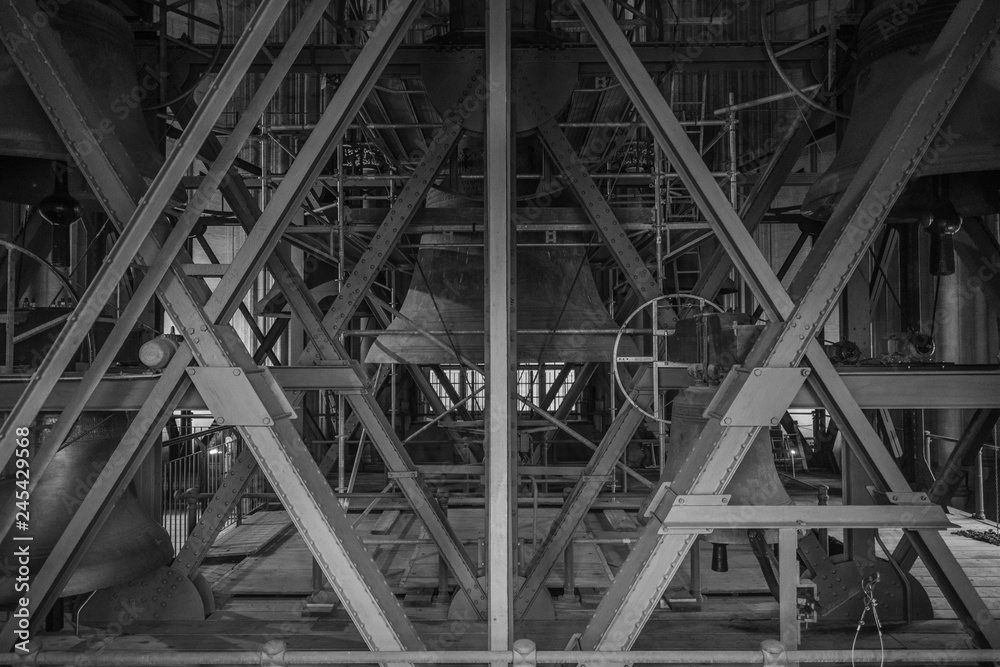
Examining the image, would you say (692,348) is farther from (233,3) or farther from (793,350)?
(233,3)

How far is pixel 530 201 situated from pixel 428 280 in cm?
202

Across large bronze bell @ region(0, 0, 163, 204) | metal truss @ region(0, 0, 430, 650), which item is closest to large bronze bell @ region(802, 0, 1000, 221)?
metal truss @ region(0, 0, 430, 650)

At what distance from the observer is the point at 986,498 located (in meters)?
12.5

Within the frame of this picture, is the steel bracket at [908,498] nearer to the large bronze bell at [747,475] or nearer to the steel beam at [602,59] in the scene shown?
the large bronze bell at [747,475]

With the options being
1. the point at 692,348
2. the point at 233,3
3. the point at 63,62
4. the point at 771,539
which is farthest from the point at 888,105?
the point at 233,3

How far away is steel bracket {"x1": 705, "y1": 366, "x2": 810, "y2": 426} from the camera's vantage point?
3.60 m

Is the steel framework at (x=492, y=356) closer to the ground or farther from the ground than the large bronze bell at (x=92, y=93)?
closer to the ground

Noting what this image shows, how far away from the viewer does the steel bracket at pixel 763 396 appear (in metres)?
3.60

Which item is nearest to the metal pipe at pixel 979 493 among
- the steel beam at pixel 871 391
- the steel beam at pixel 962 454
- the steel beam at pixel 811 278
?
the steel beam at pixel 962 454

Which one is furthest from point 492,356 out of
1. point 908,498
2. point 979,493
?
point 979,493

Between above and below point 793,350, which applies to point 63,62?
above

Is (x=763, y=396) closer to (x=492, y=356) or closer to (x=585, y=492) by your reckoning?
(x=492, y=356)

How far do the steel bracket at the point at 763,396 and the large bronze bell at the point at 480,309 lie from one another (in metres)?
3.85

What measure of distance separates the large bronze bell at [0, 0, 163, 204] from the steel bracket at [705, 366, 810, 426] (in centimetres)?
362
